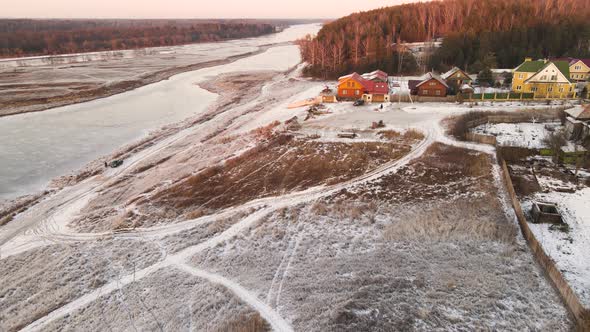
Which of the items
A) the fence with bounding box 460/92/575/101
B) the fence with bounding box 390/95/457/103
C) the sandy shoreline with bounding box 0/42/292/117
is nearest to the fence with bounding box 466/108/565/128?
the fence with bounding box 460/92/575/101

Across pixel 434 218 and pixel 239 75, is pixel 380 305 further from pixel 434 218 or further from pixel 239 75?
pixel 239 75

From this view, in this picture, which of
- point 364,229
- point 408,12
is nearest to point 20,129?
point 364,229

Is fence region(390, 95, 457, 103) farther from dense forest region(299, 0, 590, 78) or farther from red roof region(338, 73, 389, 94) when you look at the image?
dense forest region(299, 0, 590, 78)

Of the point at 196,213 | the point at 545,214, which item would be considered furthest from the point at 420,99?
the point at 196,213

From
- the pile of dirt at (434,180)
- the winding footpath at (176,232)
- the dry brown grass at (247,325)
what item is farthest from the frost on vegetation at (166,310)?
the pile of dirt at (434,180)

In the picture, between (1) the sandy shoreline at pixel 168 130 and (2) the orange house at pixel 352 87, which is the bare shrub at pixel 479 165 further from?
(1) the sandy shoreline at pixel 168 130

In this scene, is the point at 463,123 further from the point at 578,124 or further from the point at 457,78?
the point at 457,78
